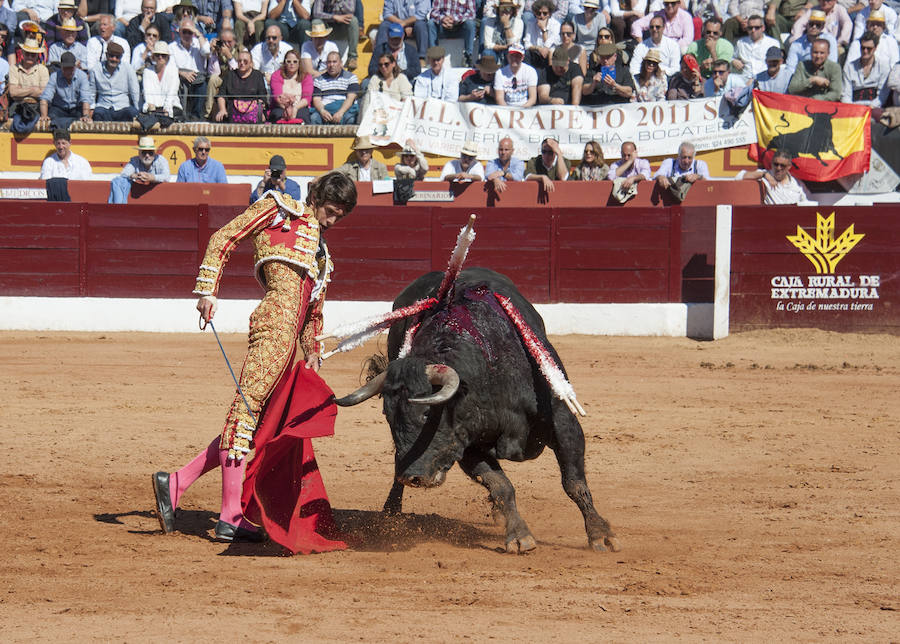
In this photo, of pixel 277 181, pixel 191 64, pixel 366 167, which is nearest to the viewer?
pixel 277 181

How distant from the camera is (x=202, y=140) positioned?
1077 centimetres

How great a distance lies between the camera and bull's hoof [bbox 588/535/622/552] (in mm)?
4113

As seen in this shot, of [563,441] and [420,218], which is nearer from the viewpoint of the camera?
[563,441]

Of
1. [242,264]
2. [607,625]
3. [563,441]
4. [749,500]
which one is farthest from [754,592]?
[242,264]

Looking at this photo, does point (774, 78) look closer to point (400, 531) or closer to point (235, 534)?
point (400, 531)

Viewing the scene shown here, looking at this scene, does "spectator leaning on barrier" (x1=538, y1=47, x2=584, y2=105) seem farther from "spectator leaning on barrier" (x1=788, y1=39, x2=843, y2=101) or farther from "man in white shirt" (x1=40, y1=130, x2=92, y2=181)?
"man in white shirt" (x1=40, y1=130, x2=92, y2=181)

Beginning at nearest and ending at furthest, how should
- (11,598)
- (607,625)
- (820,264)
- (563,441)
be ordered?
(607,625) → (11,598) → (563,441) → (820,264)

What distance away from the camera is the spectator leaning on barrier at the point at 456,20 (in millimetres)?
12180

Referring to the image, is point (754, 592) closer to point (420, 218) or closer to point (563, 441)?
point (563, 441)

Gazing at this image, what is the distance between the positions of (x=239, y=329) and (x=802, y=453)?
5.84 m

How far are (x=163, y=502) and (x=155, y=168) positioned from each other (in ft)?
24.2

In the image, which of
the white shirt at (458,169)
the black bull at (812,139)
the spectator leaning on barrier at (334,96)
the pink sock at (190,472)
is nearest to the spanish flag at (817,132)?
the black bull at (812,139)

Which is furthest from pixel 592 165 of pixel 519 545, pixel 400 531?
pixel 519 545

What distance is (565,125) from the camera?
11.4 m
